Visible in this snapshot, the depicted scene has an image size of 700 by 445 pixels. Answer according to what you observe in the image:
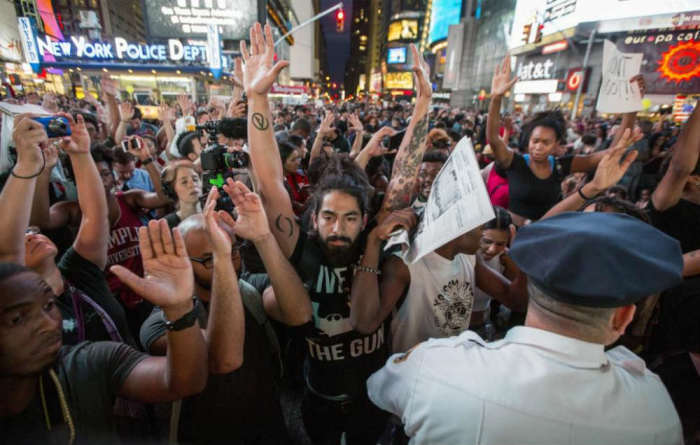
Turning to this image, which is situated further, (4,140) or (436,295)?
(4,140)

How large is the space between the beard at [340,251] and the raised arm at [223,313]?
59 centimetres

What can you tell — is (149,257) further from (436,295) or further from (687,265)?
(687,265)

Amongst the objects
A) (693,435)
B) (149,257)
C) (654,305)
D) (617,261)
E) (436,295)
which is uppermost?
(617,261)

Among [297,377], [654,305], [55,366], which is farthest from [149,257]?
[654,305]

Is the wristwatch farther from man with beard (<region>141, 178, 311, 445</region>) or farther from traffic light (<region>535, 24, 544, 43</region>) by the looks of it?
traffic light (<region>535, 24, 544, 43</region>)

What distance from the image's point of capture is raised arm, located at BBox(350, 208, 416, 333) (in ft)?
5.41

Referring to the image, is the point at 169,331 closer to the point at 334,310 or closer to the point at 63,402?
the point at 63,402

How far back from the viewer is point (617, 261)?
0.89 m

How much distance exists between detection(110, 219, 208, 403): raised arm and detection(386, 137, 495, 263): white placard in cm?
96

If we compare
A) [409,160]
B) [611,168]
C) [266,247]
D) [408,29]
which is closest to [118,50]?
[409,160]

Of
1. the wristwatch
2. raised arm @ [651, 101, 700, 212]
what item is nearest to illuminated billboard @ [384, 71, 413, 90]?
raised arm @ [651, 101, 700, 212]

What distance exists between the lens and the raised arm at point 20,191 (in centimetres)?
154

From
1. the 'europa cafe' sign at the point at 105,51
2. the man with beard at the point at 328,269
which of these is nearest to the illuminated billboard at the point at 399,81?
the 'europa cafe' sign at the point at 105,51

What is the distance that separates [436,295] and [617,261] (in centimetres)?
102
